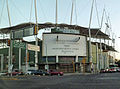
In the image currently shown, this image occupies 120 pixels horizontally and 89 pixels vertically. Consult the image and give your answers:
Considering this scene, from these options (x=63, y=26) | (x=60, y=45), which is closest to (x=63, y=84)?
(x=60, y=45)

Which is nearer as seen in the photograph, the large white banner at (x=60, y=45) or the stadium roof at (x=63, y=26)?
the large white banner at (x=60, y=45)

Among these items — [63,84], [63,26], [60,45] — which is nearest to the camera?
[63,84]

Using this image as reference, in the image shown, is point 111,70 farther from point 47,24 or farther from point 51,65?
point 47,24

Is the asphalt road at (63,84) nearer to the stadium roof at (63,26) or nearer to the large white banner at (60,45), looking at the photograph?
the large white banner at (60,45)

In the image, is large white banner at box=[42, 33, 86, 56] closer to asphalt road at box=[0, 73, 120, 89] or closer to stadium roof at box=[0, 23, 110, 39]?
stadium roof at box=[0, 23, 110, 39]

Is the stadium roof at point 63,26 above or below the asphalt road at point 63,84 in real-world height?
above

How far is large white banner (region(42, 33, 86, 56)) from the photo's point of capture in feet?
223

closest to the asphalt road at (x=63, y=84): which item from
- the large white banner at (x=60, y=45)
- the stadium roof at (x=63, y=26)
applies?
the large white banner at (x=60, y=45)

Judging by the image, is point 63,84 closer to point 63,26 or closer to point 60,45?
point 60,45

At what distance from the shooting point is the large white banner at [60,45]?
2677 inches

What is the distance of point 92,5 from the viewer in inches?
2847

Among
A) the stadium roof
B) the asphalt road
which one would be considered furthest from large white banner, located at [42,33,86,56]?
the asphalt road

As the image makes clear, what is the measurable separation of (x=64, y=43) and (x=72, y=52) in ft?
14.4

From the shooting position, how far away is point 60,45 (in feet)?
224
